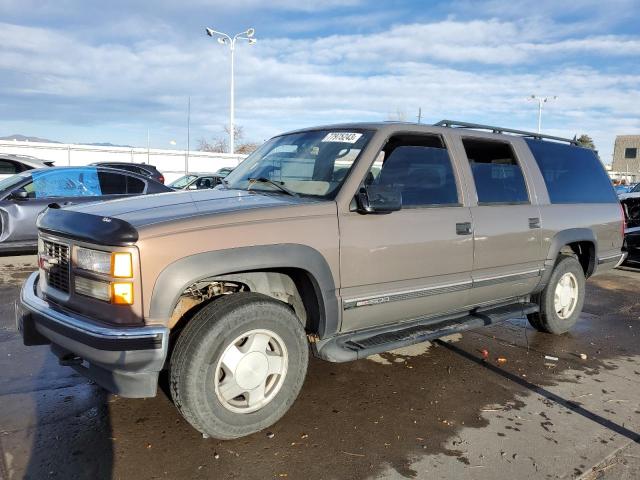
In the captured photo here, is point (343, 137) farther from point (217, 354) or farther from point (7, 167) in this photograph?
point (7, 167)

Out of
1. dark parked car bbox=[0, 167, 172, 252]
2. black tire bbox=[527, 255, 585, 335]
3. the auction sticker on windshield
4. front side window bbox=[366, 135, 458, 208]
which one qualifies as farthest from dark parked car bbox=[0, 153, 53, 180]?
black tire bbox=[527, 255, 585, 335]

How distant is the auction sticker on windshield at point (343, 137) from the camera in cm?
388

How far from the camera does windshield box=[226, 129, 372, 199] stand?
3.68 meters

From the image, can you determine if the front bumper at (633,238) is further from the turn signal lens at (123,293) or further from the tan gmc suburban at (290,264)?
the turn signal lens at (123,293)

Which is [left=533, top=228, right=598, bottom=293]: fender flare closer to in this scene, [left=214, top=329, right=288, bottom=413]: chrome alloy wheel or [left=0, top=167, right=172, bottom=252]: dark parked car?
[left=214, top=329, right=288, bottom=413]: chrome alloy wheel

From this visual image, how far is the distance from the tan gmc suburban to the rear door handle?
1 cm

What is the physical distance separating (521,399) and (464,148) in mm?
1975

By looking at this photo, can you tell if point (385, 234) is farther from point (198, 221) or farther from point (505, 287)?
point (505, 287)

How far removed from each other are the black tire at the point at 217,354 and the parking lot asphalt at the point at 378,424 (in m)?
0.14

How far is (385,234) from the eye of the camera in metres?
3.58

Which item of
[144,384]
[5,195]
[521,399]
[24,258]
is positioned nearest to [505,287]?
[521,399]

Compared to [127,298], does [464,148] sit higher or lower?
higher

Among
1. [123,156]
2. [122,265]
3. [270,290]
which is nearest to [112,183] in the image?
[270,290]

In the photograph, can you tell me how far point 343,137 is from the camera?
396cm
